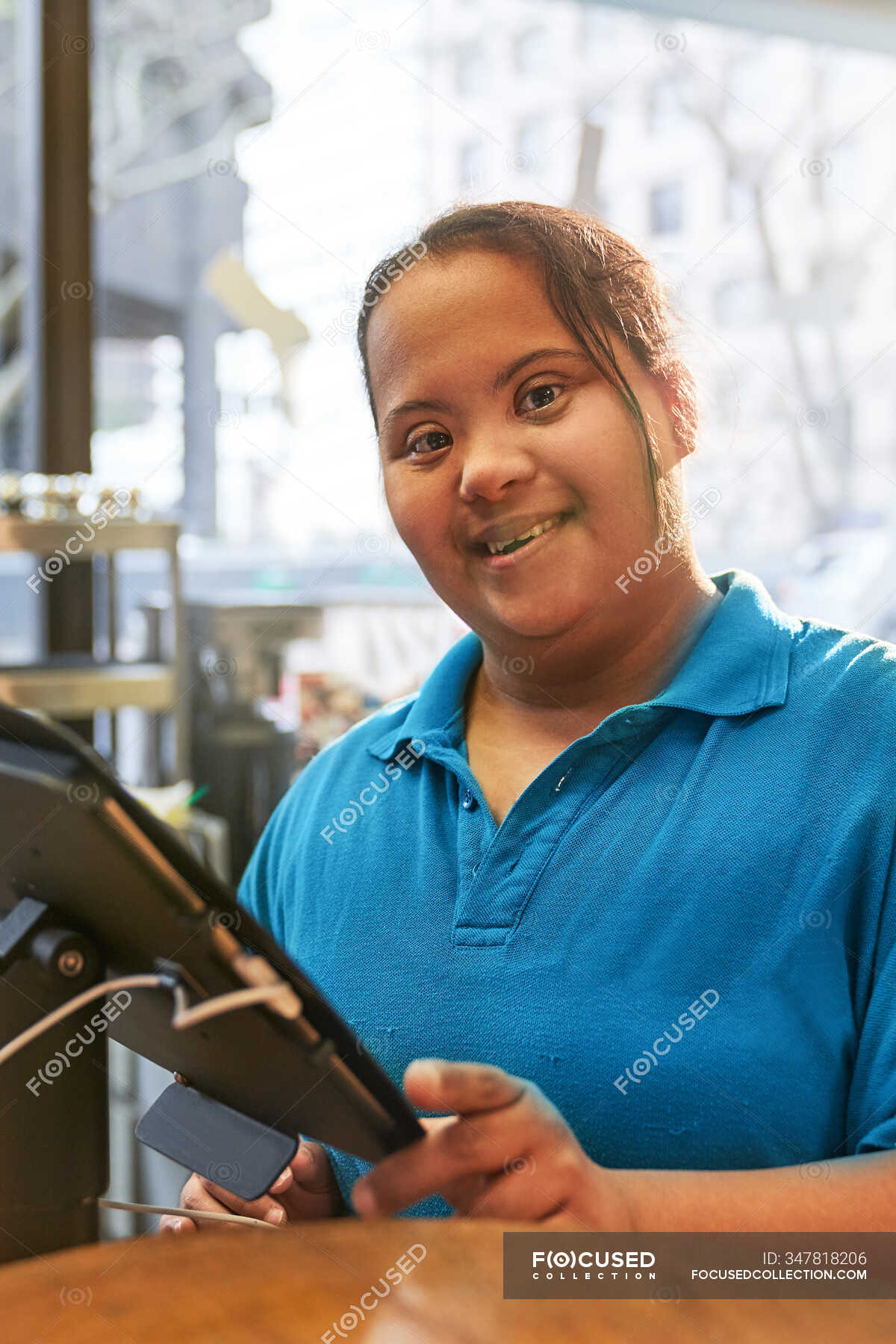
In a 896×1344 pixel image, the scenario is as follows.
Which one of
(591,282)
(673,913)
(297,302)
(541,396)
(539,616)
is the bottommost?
(673,913)

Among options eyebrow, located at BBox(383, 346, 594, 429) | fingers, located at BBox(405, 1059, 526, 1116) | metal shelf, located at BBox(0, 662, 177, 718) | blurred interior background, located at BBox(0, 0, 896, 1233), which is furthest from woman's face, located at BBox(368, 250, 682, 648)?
metal shelf, located at BBox(0, 662, 177, 718)

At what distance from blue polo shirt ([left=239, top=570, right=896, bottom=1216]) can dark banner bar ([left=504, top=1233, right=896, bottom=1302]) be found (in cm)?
9

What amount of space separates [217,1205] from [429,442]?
80 centimetres

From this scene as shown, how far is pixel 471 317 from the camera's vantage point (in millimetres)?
1122

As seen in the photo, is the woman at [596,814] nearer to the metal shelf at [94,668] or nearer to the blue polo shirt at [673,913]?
the blue polo shirt at [673,913]

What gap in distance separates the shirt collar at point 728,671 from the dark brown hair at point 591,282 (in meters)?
0.12

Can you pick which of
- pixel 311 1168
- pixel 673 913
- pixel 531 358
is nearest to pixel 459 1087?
pixel 673 913

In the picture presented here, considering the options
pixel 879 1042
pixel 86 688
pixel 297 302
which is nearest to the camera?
pixel 879 1042

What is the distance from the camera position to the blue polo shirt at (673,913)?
3.18 ft

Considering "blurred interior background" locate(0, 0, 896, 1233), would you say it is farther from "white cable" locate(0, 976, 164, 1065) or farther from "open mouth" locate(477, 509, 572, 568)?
"white cable" locate(0, 976, 164, 1065)

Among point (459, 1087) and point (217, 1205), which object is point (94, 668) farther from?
point (459, 1087)

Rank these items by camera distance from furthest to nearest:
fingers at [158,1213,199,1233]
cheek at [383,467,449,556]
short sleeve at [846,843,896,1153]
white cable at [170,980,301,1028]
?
cheek at [383,467,449,556], fingers at [158,1213,199,1233], short sleeve at [846,843,896,1153], white cable at [170,980,301,1028]

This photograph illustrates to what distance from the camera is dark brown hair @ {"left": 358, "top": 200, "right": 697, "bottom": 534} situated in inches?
44.8

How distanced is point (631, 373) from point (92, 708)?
1.52m
